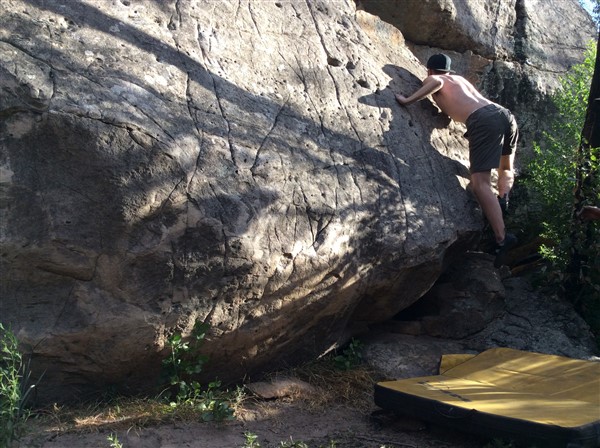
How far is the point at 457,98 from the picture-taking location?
19.0 ft

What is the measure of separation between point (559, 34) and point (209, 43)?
15.1 ft

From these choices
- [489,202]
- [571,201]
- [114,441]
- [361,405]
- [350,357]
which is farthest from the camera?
[571,201]

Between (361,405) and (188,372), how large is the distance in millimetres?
1130

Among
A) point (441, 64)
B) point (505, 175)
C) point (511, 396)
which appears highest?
point (441, 64)

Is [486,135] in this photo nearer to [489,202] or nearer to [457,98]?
[457,98]

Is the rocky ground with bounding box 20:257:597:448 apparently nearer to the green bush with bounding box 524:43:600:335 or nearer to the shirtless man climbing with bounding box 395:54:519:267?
the green bush with bounding box 524:43:600:335

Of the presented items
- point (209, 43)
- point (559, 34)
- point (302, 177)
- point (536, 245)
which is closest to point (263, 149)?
point (302, 177)

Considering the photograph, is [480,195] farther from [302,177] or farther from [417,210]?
[302,177]

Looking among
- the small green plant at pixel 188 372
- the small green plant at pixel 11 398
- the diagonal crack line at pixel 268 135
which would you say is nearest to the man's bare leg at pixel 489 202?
the diagonal crack line at pixel 268 135

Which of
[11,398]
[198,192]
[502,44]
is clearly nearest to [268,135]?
[198,192]

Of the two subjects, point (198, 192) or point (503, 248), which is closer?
point (198, 192)

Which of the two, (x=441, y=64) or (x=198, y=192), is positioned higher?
(x=441, y=64)

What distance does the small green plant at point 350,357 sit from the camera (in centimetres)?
504

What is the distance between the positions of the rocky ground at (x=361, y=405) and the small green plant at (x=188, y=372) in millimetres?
146
